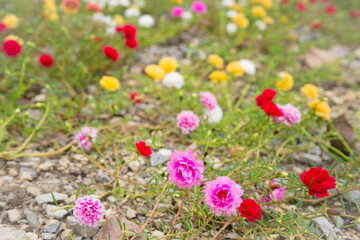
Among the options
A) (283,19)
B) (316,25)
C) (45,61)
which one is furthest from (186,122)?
(316,25)

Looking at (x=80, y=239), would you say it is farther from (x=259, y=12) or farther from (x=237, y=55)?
(x=259, y=12)

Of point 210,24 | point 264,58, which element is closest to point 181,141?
point 264,58

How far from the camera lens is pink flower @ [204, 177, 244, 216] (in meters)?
1.49

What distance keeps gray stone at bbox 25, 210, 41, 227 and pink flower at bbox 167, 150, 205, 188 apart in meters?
0.76

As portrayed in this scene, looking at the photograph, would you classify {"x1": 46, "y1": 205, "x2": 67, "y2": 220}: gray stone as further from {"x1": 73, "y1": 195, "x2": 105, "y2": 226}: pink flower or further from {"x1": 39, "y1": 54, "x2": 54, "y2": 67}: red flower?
{"x1": 39, "y1": 54, "x2": 54, "y2": 67}: red flower

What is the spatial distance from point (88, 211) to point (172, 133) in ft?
3.43

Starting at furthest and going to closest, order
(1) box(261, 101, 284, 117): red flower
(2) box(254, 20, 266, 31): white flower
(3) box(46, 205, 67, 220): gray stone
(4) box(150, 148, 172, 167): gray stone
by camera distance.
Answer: (2) box(254, 20, 266, 31): white flower
(4) box(150, 148, 172, 167): gray stone
(1) box(261, 101, 284, 117): red flower
(3) box(46, 205, 67, 220): gray stone

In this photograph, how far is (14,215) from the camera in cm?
168

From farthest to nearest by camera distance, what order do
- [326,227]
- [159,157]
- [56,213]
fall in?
[159,157] < [326,227] < [56,213]

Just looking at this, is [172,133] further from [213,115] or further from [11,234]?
[11,234]

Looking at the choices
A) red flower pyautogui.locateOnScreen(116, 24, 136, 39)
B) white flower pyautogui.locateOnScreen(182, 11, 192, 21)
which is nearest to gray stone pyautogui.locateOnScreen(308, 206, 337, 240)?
red flower pyautogui.locateOnScreen(116, 24, 136, 39)

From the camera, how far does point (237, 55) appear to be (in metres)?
3.49

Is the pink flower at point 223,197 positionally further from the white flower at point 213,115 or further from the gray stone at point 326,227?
the white flower at point 213,115

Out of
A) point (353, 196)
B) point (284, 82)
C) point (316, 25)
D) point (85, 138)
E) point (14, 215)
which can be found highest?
point (85, 138)
